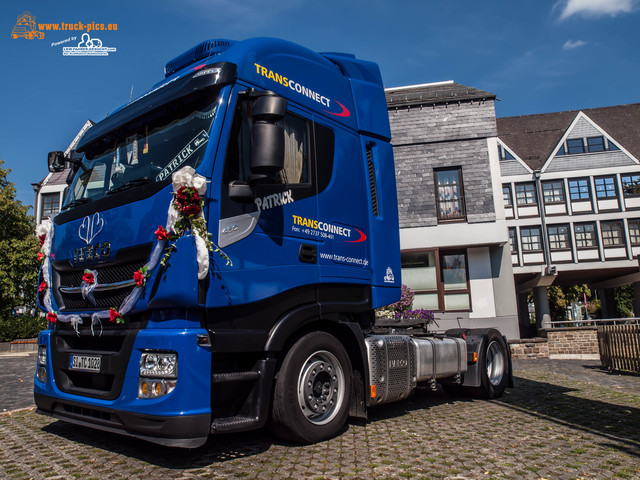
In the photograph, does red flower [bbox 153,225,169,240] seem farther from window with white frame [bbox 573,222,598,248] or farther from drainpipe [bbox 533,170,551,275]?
window with white frame [bbox 573,222,598,248]

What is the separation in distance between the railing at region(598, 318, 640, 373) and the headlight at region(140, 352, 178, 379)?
11833 millimetres

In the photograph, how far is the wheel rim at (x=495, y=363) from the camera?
7977 mm

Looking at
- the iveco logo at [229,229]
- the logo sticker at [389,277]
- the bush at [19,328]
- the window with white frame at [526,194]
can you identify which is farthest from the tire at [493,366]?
the window with white frame at [526,194]

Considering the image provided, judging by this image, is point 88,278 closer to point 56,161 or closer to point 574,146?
point 56,161

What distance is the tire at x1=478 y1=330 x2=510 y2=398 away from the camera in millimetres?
7621

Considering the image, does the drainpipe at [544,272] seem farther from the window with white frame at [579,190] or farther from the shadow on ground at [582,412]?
the shadow on ground at [582,412]

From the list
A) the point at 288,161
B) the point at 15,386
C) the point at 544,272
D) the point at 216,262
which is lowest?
the point at 15,386

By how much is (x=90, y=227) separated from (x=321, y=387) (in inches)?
97.7

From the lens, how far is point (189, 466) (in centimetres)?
407

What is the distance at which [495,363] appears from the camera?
816 centimetres

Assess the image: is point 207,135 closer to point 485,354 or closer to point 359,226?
point 359,226

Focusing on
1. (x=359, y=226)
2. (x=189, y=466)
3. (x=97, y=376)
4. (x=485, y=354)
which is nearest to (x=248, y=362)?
(x=189, y=466)

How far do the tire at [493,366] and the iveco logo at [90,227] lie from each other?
549 centimetres

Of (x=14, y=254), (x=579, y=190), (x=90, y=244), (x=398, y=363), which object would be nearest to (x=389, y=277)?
(x=398, y=363)
